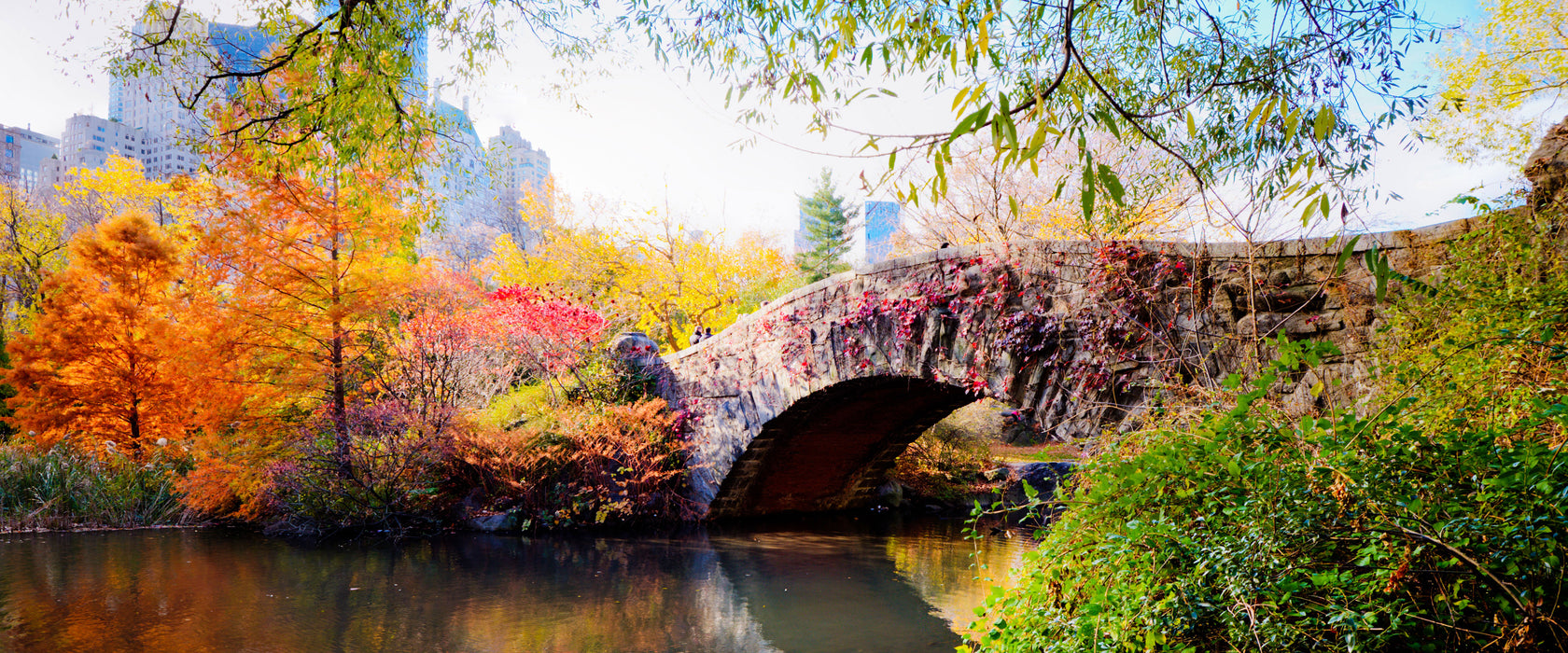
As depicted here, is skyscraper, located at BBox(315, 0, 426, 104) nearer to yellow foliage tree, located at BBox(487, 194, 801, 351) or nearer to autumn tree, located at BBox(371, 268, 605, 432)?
autumn tree, located at BBox(371, 268, 605, 432)

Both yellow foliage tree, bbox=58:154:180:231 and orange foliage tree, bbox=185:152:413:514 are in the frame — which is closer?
orange foliage tree, bbox=185:152:413:514

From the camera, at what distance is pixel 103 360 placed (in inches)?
406

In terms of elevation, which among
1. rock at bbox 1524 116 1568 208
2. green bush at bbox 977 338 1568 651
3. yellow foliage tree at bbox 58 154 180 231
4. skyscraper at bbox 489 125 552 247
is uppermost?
skyscraper at bbox 489 125 552 247

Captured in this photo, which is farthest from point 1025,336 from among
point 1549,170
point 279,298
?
point 279,298

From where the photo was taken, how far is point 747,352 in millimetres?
8641

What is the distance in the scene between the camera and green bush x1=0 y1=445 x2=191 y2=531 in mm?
8922

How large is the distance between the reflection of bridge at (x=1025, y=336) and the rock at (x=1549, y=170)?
1.25 ft

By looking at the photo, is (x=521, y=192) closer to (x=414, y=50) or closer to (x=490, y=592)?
(x=490, y=592)

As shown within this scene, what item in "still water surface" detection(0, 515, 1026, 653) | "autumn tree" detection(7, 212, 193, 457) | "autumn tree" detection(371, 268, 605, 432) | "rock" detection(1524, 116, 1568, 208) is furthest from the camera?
"autumn tree" detection(7, 212, 193, 457)

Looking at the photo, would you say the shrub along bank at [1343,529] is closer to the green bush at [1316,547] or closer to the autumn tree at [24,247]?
the green bush at [1316,547]

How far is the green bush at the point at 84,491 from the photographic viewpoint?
8922mm

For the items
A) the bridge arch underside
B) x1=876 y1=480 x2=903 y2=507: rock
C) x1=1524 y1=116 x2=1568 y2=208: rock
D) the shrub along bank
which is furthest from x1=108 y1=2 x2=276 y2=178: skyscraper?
x1=876 y1=480 x2=903 y2=507: rock

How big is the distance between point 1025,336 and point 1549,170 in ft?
9.14

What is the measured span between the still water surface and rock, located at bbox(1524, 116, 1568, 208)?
11.6 ft
